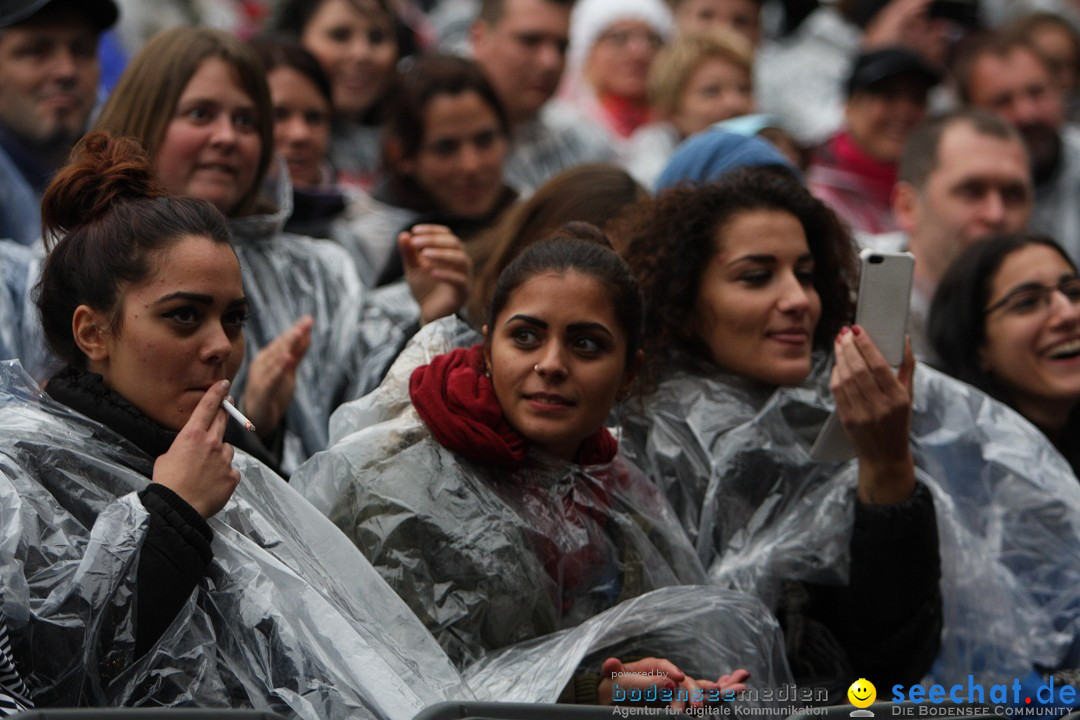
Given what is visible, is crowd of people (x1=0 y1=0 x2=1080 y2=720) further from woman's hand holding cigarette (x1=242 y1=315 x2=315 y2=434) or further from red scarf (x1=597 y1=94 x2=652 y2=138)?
red scarf (x1=597 y1=94 x2=652 y2=138)

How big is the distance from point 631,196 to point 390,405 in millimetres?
1308

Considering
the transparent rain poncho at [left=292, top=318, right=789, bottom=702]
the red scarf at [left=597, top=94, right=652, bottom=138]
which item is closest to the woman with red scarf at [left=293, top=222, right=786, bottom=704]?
the transparent rain poncho at [left=292, top=318, right=789, bottom=702]

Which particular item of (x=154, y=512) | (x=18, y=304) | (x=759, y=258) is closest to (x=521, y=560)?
(x=154, y=512)

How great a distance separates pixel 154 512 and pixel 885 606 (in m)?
1.79

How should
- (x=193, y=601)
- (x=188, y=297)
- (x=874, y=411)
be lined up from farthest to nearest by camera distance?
(x=874, y=411), (x=188, y=297), (x=193, y=601)

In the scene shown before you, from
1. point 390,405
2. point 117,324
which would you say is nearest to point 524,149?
point 390,405

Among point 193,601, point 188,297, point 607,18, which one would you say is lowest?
point 193,601

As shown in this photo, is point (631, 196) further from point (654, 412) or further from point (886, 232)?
point (886, 232)

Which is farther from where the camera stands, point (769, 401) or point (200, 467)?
point (769, 401)

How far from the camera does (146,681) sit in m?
2.70

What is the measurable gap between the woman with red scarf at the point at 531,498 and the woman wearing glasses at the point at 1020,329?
4.87 feet

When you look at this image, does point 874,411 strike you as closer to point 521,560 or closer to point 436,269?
point 521,560

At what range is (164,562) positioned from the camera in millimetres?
2662

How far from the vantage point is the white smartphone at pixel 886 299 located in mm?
3490
